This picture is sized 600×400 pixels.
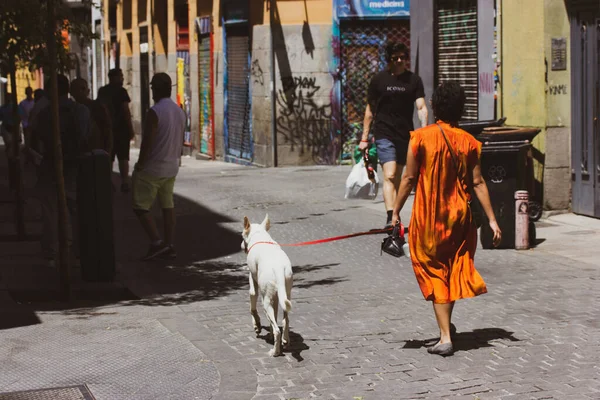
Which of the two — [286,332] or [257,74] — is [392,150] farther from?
[257,74]

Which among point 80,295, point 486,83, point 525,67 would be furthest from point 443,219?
point 486,83

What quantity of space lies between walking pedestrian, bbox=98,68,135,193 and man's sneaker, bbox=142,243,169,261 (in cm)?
564

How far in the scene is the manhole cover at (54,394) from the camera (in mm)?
6340

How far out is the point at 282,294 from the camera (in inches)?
274

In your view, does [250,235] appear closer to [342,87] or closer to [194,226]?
[194,226]

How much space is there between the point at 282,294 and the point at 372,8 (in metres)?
17.2

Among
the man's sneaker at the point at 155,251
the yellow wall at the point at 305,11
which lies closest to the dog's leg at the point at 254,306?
the man's sneaker at the point at 155,251

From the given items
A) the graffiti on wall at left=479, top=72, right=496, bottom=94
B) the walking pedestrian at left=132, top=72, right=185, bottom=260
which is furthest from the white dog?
the graffiti on wall at left=479, top=72, right=496, bottom=94

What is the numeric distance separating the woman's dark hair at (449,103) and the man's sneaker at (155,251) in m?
4.74

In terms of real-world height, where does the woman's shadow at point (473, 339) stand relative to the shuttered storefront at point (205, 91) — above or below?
below

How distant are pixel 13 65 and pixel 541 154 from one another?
6.18 m

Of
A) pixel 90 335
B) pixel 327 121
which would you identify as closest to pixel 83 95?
pixel 90 335

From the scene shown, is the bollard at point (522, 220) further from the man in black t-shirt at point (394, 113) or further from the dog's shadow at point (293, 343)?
the dog's shadow at point (293, 343)

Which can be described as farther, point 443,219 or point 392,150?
point 392,150
